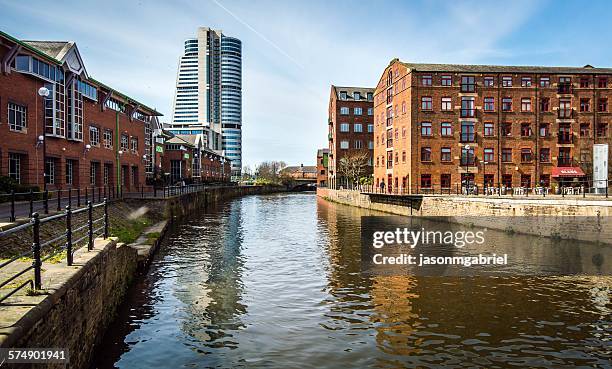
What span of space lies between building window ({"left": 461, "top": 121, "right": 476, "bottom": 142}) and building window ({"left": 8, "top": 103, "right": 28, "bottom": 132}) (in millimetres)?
40005

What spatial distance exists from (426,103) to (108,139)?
106 feet

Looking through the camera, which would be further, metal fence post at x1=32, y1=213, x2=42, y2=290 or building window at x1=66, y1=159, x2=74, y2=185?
building window at x1=66, y1=159, x2=74, y2=185

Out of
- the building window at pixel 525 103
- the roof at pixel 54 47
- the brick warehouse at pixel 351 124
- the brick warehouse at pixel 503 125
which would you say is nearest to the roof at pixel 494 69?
the brick warehouse at pixel 503 125

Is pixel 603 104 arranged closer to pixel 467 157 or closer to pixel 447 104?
pixel 467 157

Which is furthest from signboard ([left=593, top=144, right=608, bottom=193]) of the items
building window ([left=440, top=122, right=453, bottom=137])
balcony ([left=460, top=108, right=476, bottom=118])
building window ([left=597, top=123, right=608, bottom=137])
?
building window ([left=440, top=122, right=453, bottom=137])

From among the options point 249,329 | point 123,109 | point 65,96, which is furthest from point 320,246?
point 123,109

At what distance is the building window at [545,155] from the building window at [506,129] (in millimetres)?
4047

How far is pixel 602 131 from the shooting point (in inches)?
1901

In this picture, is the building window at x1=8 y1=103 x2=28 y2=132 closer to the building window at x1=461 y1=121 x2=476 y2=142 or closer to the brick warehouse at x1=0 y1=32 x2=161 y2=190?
the brick warehouse at x1=0 y1=32 x2=161 y2=190

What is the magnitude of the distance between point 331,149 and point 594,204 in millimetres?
65205

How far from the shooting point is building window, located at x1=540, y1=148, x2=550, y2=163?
48.2 m

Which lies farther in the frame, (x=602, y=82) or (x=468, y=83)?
(x=602, y=82)

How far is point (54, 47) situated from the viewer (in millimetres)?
31625

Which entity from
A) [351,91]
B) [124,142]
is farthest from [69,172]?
[351,91]
